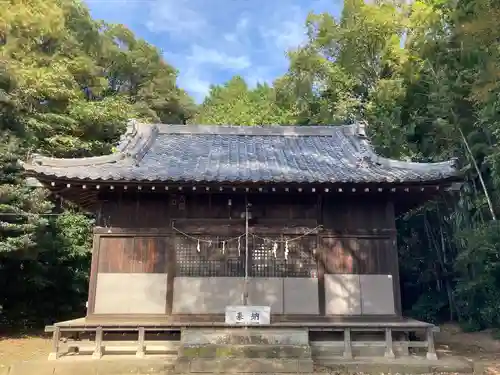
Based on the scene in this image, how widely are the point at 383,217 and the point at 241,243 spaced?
342 cm

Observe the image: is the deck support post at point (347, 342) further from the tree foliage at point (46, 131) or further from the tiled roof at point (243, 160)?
the tree foliage at point (46, 131)

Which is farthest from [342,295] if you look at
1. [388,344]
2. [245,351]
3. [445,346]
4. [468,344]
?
[468,344]

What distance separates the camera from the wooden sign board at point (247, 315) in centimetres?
888

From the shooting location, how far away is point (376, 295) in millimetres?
9750

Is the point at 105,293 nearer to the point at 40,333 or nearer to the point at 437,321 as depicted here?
the point at 40,333

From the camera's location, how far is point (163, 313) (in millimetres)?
9477

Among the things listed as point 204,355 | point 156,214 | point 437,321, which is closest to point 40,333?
point 156,214

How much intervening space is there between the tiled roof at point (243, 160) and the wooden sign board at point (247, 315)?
2703mm

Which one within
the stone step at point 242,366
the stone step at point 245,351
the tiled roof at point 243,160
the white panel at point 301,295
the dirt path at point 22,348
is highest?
the tiled roof at point 243,160

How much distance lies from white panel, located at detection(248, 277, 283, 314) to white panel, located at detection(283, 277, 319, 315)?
0.14 metres

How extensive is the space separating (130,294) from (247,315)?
271cm

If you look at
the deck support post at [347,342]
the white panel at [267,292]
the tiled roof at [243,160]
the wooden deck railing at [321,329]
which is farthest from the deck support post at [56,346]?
the deck support post at [347,342]

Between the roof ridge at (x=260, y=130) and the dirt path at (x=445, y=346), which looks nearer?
the dirt path at (x=445, y=346)

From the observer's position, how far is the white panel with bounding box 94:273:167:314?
9.50 meters
